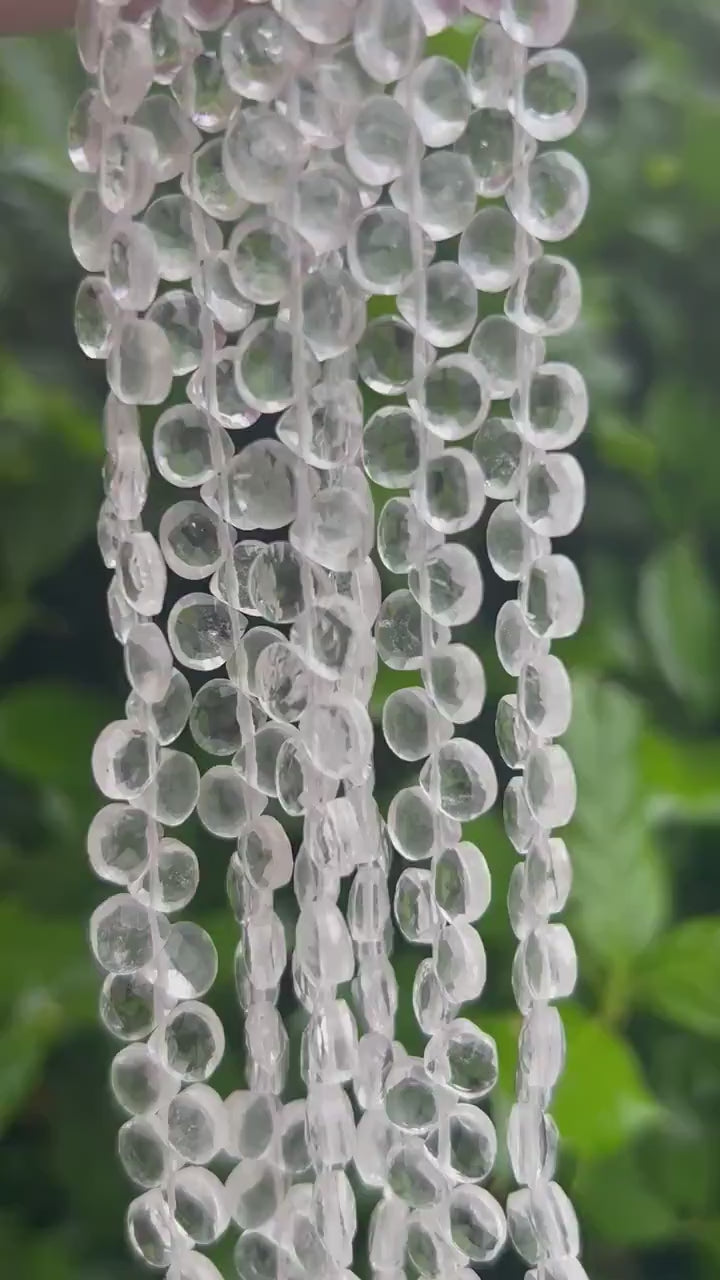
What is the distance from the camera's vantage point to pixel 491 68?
29cm

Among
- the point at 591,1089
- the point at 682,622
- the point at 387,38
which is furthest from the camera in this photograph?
the point at 682,622

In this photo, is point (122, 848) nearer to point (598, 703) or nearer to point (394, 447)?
point (394, 447)

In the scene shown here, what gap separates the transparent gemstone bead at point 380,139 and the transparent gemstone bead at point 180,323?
2.3 inches

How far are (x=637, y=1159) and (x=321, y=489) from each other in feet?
1.67

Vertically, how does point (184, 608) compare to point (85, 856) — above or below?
above

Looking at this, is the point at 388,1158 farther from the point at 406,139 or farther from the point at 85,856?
the point at 85,856

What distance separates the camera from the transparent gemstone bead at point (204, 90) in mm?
296

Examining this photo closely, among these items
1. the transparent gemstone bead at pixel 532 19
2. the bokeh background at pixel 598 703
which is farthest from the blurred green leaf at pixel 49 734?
the transparent gemstone bead at pixel 532 19

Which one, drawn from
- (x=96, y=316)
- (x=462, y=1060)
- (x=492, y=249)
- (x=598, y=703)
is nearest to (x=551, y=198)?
(x=492, y=249)

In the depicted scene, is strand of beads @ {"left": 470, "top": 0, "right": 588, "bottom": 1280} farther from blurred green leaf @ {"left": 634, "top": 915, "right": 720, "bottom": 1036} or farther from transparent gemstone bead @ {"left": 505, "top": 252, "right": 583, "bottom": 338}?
blurred green leaf @ {"left": 634, "top": 915, "right": 720, "bottom": 1036}

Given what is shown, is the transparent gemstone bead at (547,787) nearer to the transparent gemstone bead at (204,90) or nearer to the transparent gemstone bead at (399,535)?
the transparent gemstone bead at (399,535)

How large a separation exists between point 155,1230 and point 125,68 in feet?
1.02

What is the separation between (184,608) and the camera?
330 mm

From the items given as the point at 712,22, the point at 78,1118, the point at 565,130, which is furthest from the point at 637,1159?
the point at 712,22
